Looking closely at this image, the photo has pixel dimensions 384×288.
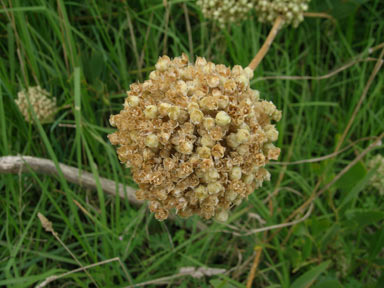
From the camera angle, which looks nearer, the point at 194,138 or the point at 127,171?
the point at 194,138

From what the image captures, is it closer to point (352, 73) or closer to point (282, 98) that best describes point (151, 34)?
point (282, 98)

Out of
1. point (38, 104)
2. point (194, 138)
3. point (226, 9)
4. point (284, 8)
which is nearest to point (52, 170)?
→ point (38, 104)

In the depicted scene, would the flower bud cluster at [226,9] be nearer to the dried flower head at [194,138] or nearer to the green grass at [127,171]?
the green grass at [127,171]

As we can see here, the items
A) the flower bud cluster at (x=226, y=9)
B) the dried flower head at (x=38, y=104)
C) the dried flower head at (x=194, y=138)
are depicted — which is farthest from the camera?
the dried flower head at (x=38, y=104)

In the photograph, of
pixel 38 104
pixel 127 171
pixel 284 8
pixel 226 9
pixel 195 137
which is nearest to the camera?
pixel 195 137

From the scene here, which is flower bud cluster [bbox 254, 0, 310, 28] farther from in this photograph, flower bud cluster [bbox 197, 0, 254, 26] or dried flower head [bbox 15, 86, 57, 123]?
dried flower head [bbox 15, 86, 57, 123]

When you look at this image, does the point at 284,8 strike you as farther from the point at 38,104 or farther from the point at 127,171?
the point at 38,104

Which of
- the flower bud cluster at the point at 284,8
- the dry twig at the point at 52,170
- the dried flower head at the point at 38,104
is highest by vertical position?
the flower bud cluster at the point at 284,8

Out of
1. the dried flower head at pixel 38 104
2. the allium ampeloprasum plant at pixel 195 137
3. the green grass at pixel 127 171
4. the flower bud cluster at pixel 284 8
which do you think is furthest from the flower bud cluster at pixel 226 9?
the dried flower head at pixel 38 104

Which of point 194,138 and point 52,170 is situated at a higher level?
point 194,138
